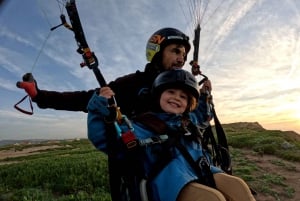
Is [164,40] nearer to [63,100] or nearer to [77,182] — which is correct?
[63,100]

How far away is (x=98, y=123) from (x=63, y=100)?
1.19 m

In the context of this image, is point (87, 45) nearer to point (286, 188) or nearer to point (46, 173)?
point (286, 188)

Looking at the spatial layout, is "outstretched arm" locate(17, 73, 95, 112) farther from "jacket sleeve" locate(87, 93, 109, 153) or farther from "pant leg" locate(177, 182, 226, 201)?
"pant leg" locate(177, 182, 226, 201)

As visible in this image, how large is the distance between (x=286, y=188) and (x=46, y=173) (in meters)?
8.43

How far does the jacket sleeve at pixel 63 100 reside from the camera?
13.9ft

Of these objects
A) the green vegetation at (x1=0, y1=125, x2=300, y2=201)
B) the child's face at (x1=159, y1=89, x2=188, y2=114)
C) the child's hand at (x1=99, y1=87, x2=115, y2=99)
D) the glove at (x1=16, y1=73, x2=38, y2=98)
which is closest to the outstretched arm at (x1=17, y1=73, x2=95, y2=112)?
the glove at (x1=16, y1=73, x2=38, y2=98)

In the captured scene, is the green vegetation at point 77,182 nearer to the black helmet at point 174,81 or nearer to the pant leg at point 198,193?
the black helmet at point 174,81

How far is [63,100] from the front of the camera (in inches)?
173

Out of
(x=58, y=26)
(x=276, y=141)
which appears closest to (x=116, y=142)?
(x=58, y=26)

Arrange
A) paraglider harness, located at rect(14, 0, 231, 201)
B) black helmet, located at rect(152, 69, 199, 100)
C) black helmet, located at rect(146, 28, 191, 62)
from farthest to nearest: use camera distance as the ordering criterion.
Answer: black helmet, located at rect(146, 28, 191, 62) < black helmet, located at rect(152, 69, 199, 100) < paraglider harness, located at rect(14, 0, 231, 201)

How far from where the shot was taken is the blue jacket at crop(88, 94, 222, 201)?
3078 millimetres

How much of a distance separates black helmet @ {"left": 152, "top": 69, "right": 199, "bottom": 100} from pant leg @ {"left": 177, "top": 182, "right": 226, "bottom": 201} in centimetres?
127

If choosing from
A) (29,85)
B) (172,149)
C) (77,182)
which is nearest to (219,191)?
(172,149)

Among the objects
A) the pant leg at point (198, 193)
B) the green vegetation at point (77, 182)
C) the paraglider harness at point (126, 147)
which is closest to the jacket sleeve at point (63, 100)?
the paraglider harness at point (126, 147)
